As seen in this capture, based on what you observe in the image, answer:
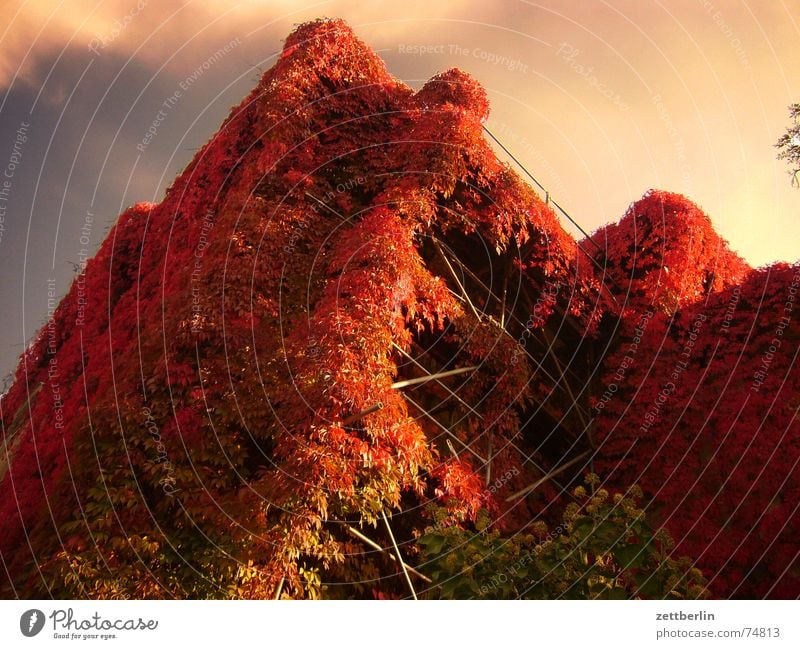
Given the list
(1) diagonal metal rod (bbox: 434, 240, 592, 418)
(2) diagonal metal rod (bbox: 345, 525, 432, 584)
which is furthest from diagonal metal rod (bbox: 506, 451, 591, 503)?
(2) diagonal metal rod (bbox: 345, 525, 432, 584)

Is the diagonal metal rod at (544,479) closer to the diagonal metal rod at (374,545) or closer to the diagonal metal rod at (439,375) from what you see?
the diagonal metal rod at (439,375)

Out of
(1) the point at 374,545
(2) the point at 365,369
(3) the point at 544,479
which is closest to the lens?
(2) the point at 365,369

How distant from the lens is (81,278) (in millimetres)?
13086

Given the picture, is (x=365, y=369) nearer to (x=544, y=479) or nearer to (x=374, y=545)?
(x=374, y=545)

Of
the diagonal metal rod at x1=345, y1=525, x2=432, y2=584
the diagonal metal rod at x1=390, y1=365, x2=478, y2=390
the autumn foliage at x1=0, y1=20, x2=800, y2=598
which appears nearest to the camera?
the autumn foliage at x1=0, y1=20, x2=800, y2=598

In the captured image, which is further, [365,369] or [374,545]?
[374,545]

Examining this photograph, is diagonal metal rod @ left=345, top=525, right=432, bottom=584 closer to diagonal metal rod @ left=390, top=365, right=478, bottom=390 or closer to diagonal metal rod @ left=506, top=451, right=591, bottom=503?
diagonal metal rod @ left=390, top=365, right=478, bottom=390

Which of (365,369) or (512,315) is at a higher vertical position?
(512,315)

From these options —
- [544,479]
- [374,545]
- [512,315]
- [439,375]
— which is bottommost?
[374,545]

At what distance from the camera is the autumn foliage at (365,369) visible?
241 inches

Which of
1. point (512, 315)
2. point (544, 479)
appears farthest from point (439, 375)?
point (512, 315)

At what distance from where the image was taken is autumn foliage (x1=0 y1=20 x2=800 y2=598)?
6.12 m

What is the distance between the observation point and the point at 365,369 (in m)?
6.89

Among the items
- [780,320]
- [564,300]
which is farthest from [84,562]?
[780,320]
